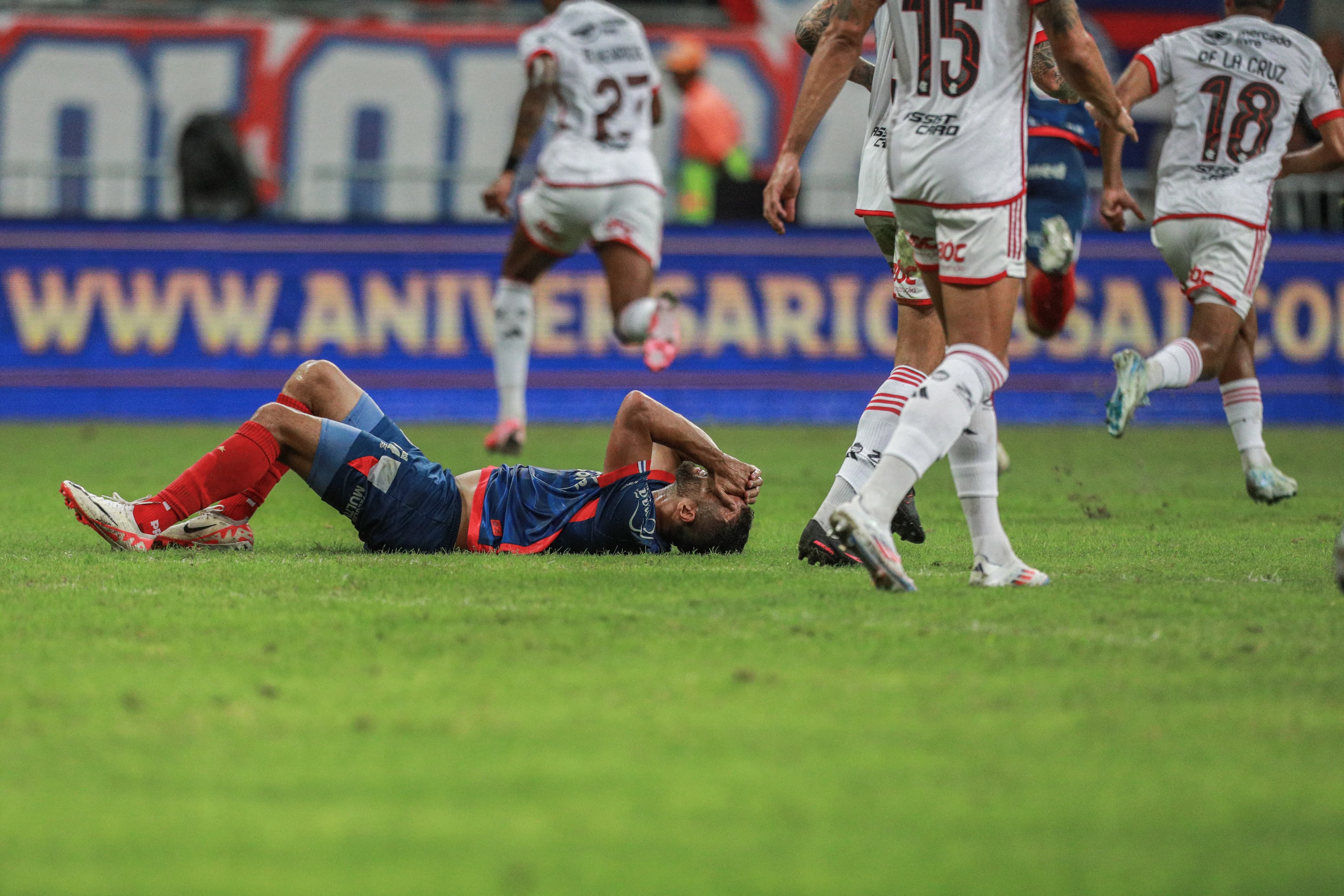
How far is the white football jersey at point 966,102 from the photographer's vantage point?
4902mm

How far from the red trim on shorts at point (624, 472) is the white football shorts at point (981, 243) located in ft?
4.48

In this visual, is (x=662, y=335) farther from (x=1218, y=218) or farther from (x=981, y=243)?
(x=981, y=243)

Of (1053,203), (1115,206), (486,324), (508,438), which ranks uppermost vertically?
(1115,206)

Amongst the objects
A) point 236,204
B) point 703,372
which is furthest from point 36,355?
point 703,372

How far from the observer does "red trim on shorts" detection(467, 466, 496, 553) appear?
5945 mm

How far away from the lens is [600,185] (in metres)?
10.1

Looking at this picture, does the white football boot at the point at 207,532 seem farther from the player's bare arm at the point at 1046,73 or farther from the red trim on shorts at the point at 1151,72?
the red trim on shorts at the point at 1151,72

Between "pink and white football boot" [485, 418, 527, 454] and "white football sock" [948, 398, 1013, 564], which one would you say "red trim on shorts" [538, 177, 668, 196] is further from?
"white football sock" [948, 398, 1013, 564]

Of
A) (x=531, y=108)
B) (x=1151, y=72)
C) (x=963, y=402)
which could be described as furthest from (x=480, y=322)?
(x=963, y=402)

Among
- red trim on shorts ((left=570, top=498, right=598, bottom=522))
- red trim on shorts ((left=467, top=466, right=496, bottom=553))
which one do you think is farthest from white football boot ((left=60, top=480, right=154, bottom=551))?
red trim on shorts ((left=570, top=498, right=598, bottom=522))

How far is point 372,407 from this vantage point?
604cm

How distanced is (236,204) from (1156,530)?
41.3 ft

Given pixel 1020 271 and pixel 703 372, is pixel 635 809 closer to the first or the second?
pixel 1020 271

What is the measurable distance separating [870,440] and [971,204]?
122 centimetres
